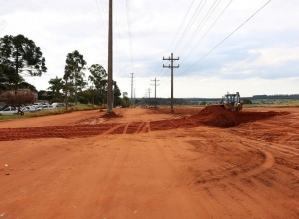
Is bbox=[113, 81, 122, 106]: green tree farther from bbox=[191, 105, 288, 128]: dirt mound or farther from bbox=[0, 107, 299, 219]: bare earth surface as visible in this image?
bbox=[0, 107, 299, 219]: bare earth surface

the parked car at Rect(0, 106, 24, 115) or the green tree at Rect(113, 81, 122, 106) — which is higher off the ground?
the green tree at Rect(113, 81, 122, 106)

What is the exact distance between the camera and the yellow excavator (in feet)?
83.3

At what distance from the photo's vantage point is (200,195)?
4922 mm

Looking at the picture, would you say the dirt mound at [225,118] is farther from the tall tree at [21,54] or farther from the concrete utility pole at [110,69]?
the tall tree at [21,54]

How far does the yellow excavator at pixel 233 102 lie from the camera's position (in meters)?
25.4

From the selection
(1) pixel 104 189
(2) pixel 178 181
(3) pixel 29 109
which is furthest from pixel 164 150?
(3) pixel 29 109

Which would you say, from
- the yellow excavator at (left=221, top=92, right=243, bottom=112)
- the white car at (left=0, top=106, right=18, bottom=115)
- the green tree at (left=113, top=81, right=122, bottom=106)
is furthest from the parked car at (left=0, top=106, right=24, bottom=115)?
the green tree at (left=113, top=81, right=122, bottom=106)

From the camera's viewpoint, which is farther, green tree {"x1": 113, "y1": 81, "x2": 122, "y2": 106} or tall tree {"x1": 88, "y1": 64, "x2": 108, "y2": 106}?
green tree {"x1": 113, "y1": 81, "x2": 122, "y2": 106}

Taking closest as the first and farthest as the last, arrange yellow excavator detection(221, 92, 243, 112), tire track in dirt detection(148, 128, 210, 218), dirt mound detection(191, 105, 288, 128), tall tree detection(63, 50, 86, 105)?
tire track in dirt detection(148, 128, 210, 218), dirt mound detection(191, 105, 288, 128), yellow excavator detection(221, 92, 243, 112), tall tree detection(63, 50, 86, 105)

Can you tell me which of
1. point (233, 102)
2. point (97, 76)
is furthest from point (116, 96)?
point (233, 102)

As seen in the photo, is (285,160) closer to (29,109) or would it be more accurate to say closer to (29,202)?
(29,202)

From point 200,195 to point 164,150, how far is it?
4.18 meters

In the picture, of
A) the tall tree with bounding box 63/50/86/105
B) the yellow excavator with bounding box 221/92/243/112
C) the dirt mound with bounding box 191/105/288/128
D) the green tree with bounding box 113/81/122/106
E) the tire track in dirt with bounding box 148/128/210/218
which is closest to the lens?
the tire track in dirt with bounding box 148/128/210/218

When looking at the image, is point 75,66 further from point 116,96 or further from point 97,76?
point 116,96
